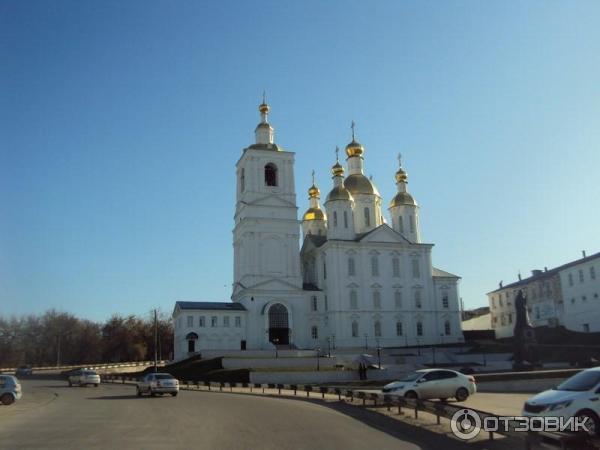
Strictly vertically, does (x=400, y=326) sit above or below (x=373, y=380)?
above

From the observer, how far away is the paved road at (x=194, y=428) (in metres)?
13.6

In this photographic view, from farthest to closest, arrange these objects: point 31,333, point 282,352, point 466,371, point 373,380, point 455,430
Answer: point 31,333 < point 282,352 < point 466,371 < point 373,380 < point 455,430

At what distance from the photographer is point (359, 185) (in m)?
73.2

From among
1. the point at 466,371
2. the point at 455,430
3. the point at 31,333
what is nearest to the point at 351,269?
the point at 466,371

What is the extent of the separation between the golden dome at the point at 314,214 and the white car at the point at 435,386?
5655 cm

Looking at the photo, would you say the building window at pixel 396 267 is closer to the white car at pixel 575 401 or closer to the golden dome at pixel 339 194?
the golden dome at pixel 339 194

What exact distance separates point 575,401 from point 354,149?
64.1 meters

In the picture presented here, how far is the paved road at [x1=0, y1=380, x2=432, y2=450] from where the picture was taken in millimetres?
13562

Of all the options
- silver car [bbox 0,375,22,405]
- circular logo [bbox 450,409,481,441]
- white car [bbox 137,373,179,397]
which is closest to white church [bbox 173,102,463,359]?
white car [bbox 137,373,179,397]

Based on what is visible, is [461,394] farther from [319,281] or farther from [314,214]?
[314,214]

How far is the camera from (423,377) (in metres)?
22.5

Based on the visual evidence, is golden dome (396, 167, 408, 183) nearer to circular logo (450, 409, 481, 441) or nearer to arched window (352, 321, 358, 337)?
arched window (352, 321, 358, 337)

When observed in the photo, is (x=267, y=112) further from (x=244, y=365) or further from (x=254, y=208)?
(x=244, y=365)

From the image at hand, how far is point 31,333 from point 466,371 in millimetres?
81185
